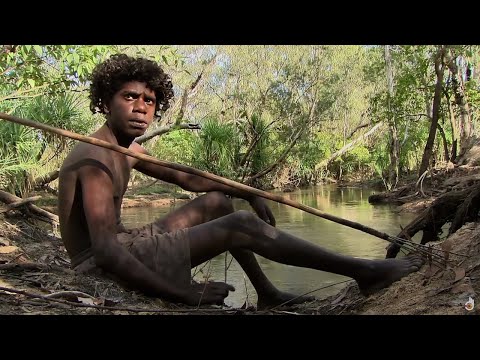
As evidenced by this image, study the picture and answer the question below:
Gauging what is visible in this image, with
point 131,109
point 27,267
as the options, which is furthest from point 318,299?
point 27,267

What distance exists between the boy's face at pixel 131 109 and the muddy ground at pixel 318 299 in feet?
2.11

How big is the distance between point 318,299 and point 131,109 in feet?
4.22

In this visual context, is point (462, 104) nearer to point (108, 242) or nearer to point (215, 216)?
point (215, 216)

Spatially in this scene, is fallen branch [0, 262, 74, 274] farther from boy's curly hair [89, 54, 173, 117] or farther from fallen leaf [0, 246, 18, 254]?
boy's curly hair [89, 54, 173, 117]

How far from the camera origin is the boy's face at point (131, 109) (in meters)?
2.28

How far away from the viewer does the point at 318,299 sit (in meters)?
2.65

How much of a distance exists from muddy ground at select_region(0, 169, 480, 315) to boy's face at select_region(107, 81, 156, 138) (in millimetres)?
643

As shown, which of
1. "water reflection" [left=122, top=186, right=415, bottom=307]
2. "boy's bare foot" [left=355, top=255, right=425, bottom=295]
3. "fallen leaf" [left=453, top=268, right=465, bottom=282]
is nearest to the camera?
"fallen leaf" [left=453, top=268, right=465, bottom=282]

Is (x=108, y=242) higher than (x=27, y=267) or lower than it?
higher

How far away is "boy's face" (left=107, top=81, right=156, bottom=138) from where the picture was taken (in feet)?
7.48

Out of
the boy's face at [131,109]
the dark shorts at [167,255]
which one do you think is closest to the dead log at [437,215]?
the dark shorts at [167,255]

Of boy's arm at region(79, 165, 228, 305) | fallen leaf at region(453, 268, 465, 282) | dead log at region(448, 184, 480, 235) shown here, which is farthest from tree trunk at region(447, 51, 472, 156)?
boy's arm at region(79, 165, 228, 305)

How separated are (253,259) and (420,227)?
3.88 feet
